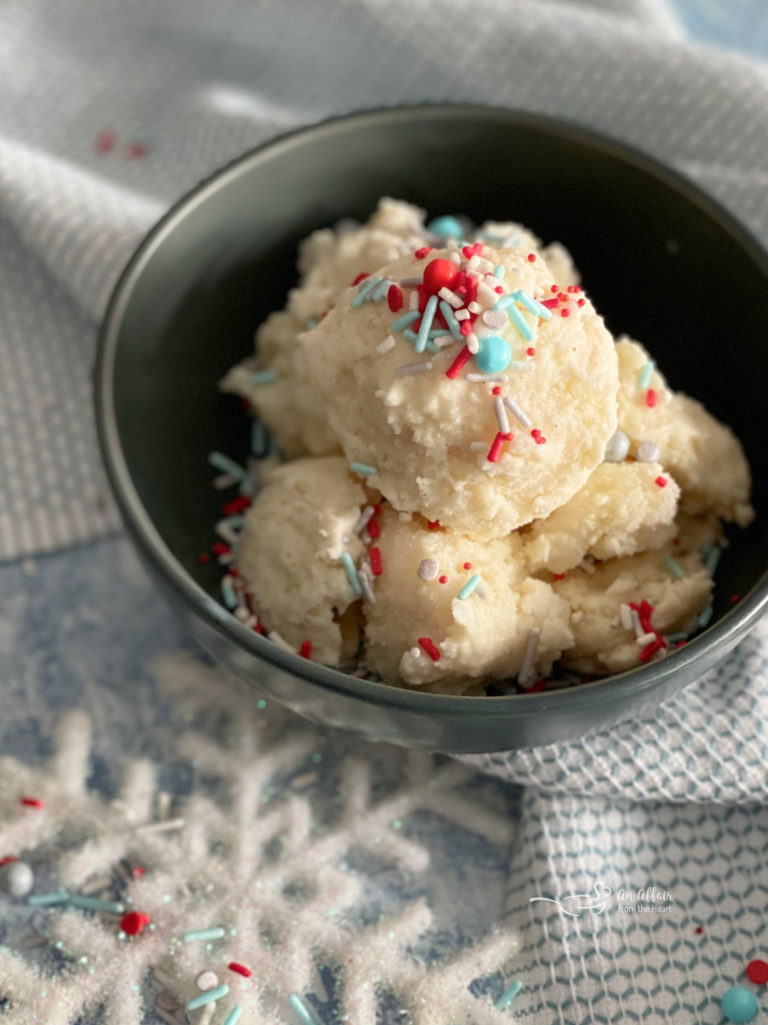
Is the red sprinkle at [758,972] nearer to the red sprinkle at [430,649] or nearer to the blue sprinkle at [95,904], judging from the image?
the red sprinkle at [430,649]

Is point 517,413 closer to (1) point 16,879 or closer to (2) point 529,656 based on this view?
(2) point 529,656

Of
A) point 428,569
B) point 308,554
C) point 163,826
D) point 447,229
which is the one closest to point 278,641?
point 308,554

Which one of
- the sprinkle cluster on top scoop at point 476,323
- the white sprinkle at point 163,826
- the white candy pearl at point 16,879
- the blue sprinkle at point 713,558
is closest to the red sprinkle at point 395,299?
the sprinkle cluster on top scoop at point 476,323

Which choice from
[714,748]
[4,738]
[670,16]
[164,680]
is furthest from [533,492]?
[670,16]

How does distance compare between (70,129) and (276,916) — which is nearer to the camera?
(276,916)

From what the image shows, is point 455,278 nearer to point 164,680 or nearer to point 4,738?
point 164,680

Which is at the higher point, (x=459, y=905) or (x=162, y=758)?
(x=459, y=905)
